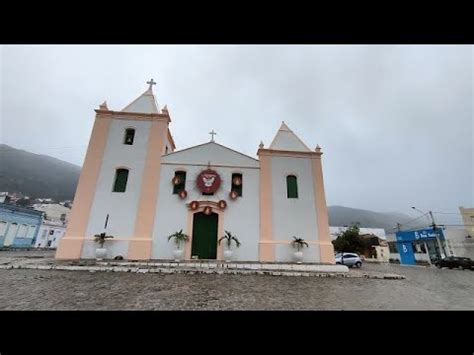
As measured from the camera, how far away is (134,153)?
11266mm

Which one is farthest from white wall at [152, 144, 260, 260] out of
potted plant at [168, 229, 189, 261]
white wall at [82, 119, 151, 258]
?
white wall at [82, 119, 151, 258]

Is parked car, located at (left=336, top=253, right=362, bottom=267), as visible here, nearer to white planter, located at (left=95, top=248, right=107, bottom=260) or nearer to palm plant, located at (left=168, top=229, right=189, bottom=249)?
palm plant, located at (left=168, top=229, right=189, bottom=249)

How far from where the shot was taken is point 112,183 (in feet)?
34.8

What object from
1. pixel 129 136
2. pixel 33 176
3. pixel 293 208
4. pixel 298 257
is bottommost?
pixel 298 257

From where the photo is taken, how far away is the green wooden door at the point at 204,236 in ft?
33.7

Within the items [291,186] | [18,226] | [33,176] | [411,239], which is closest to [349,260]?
[291,186]

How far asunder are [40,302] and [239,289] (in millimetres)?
3686

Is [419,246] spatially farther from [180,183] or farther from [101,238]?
[101,238]

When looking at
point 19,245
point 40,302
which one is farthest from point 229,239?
point 19,245

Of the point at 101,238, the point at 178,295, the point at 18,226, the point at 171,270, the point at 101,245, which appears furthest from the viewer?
the point at 18,226

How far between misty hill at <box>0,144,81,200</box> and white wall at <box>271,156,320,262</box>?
7963 cm

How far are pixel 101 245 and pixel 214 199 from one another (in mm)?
5051

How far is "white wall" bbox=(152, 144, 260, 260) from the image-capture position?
10203mm
